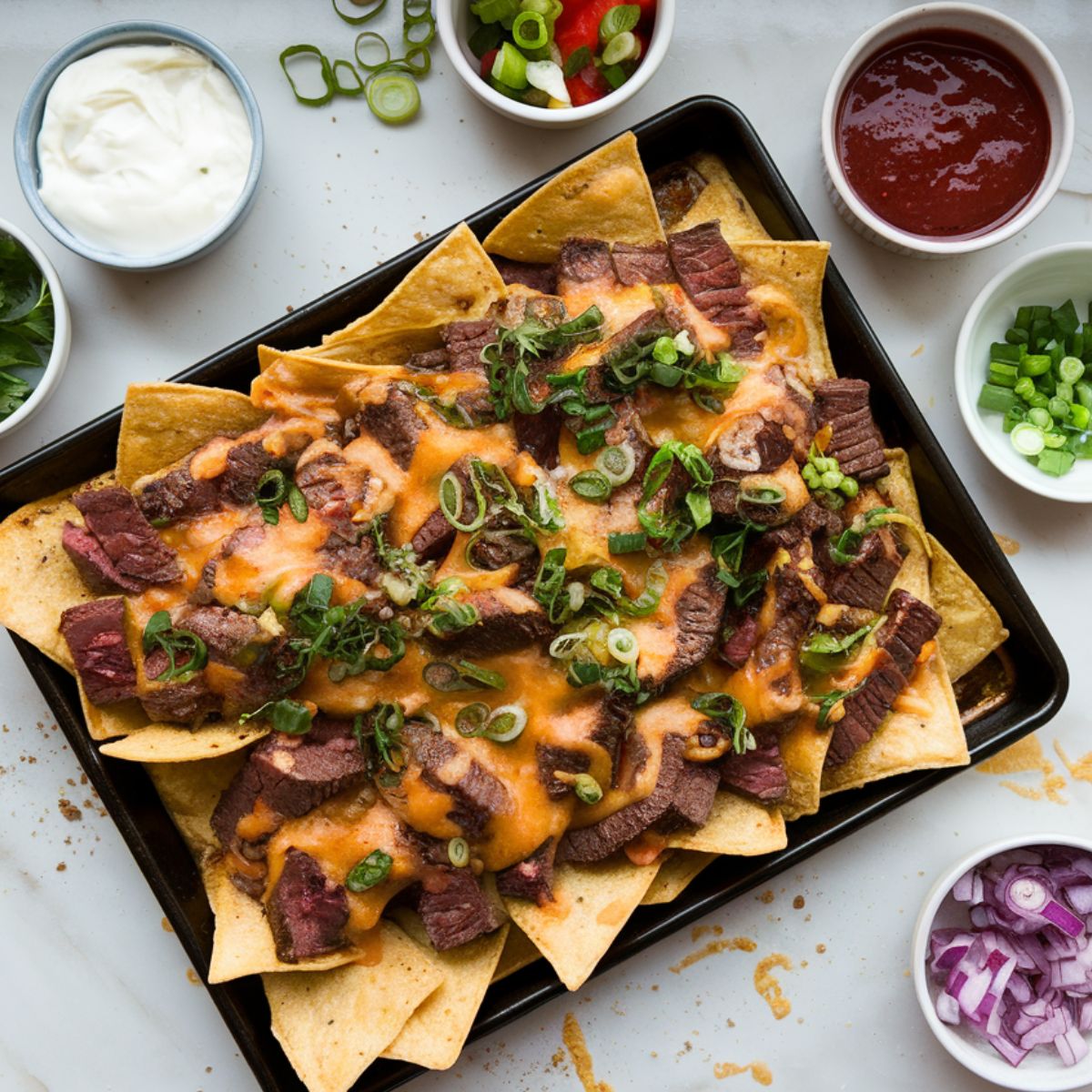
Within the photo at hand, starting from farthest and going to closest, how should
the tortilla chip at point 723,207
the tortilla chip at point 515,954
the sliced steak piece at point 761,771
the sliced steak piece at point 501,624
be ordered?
the tortilla chip at point 723,207, the tortilla chip at point 515,954, the sliced steak piece at point 761,771, the sliced steak piece at point 501,624

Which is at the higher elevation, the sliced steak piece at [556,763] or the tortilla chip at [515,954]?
the sliced steak piece at [556,763]

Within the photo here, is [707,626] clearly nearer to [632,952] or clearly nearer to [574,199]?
[632,952]

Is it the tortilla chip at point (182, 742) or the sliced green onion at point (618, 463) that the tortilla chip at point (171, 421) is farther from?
the sliced green onion at point (618, 463)

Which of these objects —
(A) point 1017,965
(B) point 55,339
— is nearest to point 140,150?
(B) point 55,339

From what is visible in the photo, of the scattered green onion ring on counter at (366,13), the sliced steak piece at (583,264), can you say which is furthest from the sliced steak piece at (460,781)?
the scattered green onion ring on counter at (366,13)

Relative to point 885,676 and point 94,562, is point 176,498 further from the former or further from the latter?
point 885,676

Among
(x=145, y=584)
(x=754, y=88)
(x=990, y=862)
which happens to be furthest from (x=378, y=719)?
(x=754, y=88)
